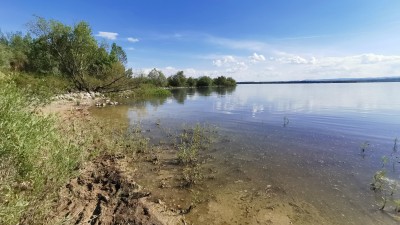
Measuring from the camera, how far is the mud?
17.8ft

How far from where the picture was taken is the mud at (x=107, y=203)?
5.44 meters

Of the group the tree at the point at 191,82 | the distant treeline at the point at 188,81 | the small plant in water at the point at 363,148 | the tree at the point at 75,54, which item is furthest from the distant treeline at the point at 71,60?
the tree at the point at 191,82

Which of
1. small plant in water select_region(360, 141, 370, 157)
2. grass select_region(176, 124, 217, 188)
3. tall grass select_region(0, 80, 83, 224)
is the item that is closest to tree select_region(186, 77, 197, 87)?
grass select_region(176, 124, 217, 188)

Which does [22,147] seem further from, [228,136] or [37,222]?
[228,136]

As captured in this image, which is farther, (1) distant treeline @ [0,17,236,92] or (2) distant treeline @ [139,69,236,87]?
(2) distant treeline @ [139,69,236,87]

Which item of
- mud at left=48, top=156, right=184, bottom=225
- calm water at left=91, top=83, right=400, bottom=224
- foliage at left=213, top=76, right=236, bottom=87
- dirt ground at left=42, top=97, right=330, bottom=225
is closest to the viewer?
mud at left=48, top=156, right=184, bottom=225

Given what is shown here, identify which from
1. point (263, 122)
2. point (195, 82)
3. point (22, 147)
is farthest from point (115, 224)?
point (195, 82)

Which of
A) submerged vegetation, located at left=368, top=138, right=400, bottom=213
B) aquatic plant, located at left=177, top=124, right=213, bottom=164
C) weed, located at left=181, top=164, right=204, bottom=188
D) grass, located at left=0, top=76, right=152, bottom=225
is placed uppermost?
grass, located at left=0, top=76, right=152, bottom=225

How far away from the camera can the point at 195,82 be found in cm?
12512

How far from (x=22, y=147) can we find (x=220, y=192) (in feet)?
17.4

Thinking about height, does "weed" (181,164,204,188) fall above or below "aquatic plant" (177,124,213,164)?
below

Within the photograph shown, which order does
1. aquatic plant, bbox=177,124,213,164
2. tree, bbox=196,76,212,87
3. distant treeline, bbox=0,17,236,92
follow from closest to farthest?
1. aquatic plant, bbox=177,124,213,164
2. distant treeline, bbox=0,17,236,92
3. tree, bbox=196,76,212,87

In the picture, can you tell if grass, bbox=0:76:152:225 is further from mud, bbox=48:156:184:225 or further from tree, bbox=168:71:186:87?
tree, bbox=168:71:186:87

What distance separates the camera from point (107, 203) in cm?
617
